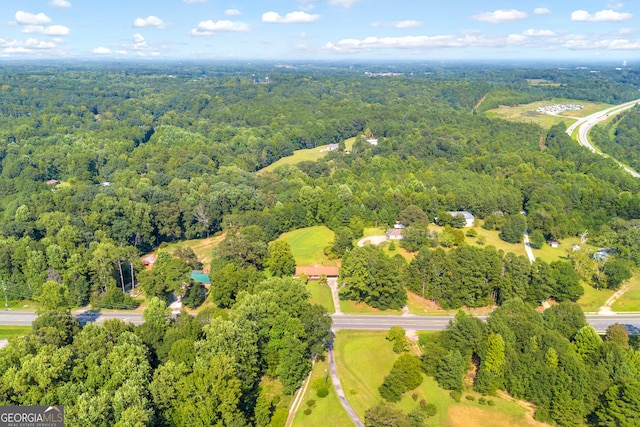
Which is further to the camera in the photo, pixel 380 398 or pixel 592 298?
pixel 592 298

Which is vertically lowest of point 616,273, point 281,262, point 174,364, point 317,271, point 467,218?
point 317,271

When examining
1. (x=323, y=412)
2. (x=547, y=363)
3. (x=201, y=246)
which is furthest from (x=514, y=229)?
(x=201, y=246)

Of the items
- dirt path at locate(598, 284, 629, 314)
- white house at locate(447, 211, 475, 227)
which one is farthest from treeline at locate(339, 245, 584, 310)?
white house at locate(447, 211, 475, 227)

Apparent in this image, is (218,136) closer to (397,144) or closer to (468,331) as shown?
(397,144)

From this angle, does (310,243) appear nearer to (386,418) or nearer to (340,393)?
(340,393)

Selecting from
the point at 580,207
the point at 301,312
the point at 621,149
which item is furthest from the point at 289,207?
the point at 621,149

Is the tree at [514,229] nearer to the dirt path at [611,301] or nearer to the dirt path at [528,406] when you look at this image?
the dirt path at [611,301]

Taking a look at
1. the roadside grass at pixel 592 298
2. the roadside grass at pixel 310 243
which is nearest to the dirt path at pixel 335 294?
the roadside grass at pixel 310 243
